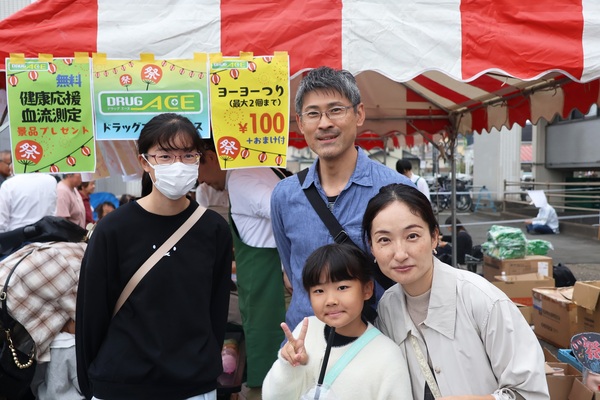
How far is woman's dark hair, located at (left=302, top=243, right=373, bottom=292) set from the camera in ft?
5.58

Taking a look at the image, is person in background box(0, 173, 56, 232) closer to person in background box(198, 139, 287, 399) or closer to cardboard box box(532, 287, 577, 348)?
person in background box(198, 139, 287, 399)

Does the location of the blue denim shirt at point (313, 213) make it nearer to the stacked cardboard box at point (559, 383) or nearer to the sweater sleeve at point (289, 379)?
the sweater sleeve at point (289, 379)

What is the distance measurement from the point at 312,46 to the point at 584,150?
14542 millimetres

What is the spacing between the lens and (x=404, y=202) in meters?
1.63

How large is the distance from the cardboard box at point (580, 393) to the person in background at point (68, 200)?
569 cm

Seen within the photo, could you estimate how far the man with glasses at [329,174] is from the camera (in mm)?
2029

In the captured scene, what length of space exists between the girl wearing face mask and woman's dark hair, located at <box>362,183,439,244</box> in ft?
2.36

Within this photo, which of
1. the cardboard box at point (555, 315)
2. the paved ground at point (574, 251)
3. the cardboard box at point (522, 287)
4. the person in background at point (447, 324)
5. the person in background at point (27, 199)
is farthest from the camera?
the paved ground at point (574, 251)

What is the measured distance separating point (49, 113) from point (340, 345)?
238cm

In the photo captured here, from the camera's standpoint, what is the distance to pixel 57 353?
291 centimetres

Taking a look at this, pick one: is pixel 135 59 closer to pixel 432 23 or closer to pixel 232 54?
pixel 232 54

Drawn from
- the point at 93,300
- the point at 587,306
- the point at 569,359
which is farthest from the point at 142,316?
the point at 587,306

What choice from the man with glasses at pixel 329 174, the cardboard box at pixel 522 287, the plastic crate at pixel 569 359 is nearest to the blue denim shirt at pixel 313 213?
the man with glasses at pixel 329 174

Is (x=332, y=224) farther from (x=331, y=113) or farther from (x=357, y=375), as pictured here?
(x=357, y=375)
